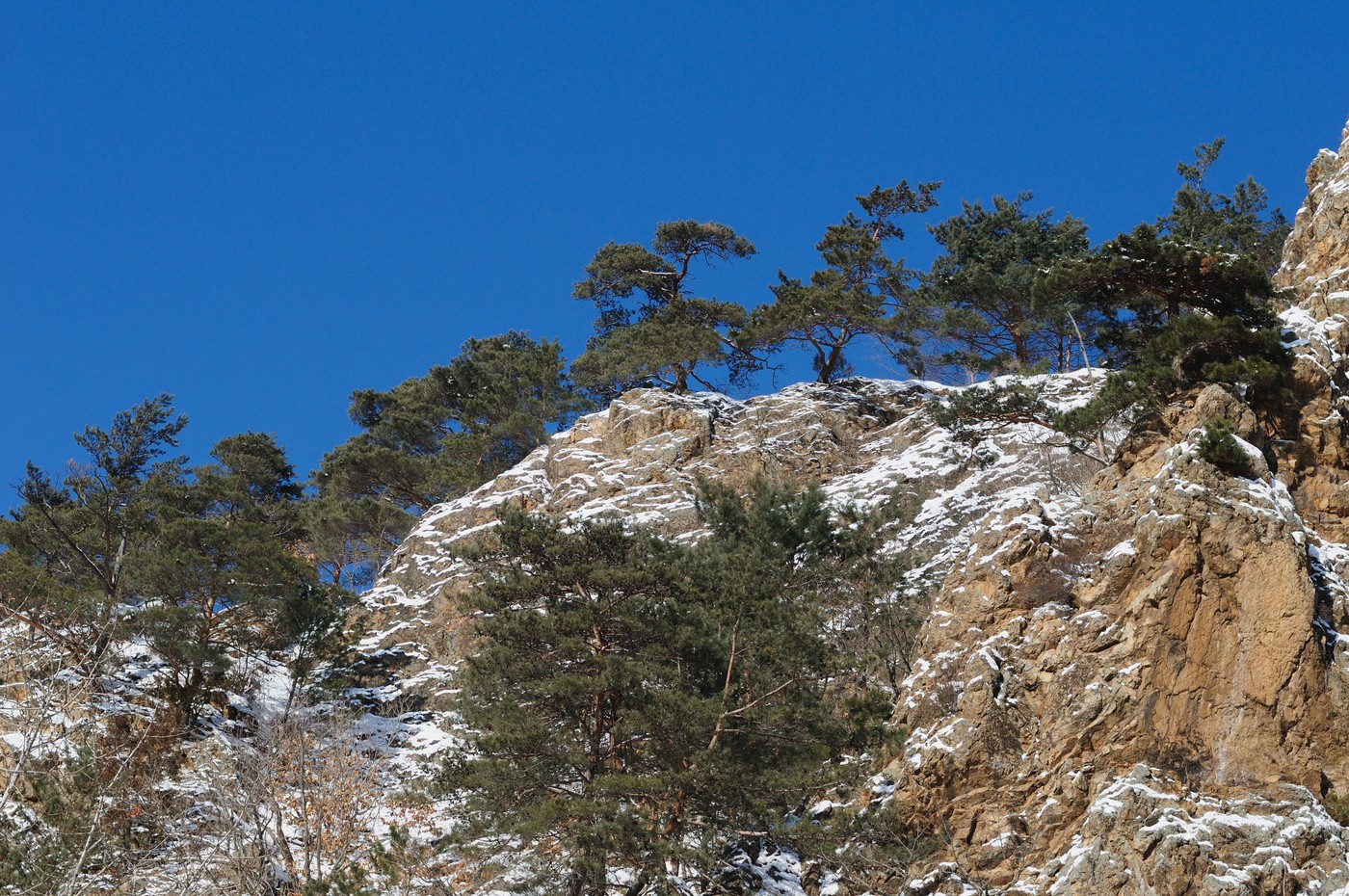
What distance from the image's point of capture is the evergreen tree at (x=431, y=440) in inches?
1444

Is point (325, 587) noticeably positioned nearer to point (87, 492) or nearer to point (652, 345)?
point (87, 492)

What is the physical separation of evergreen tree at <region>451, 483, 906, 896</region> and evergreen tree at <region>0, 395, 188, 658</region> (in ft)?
31.2

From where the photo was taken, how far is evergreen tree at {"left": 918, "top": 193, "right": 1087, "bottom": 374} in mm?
35750

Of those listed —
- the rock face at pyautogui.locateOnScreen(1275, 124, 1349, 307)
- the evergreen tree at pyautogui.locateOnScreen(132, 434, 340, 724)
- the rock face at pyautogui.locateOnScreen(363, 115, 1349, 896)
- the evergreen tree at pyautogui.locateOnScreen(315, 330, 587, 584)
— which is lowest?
the rock face at pyautogui.locateOnScreen(363, 115, 1349, 896)

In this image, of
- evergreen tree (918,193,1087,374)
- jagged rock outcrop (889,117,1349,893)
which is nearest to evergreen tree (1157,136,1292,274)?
evergreen tree (918,193,1087,374)

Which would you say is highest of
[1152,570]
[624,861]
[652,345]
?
[652,345]

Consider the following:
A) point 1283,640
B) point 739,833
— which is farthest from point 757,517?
point 1283,640

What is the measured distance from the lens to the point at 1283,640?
15.3m

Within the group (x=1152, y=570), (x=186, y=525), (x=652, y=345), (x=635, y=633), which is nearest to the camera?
(x=1152, y=570)

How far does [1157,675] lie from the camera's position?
15633 mm

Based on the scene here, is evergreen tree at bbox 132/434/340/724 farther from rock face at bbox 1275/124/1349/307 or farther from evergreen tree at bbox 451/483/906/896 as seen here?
rock face at bbox 1275/124/1349/307

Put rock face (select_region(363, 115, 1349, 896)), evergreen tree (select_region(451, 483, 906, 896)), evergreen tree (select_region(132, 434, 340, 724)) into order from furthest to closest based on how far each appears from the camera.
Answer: evergreen tree (select_region(132, 434, 340, 724)), evergreen tree (select_region(451, 483, 906, 896)), rock face (select_region(363, 115, 1349, 896))

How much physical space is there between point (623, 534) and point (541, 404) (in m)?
21.9

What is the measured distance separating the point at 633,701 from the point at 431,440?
2829 cm
